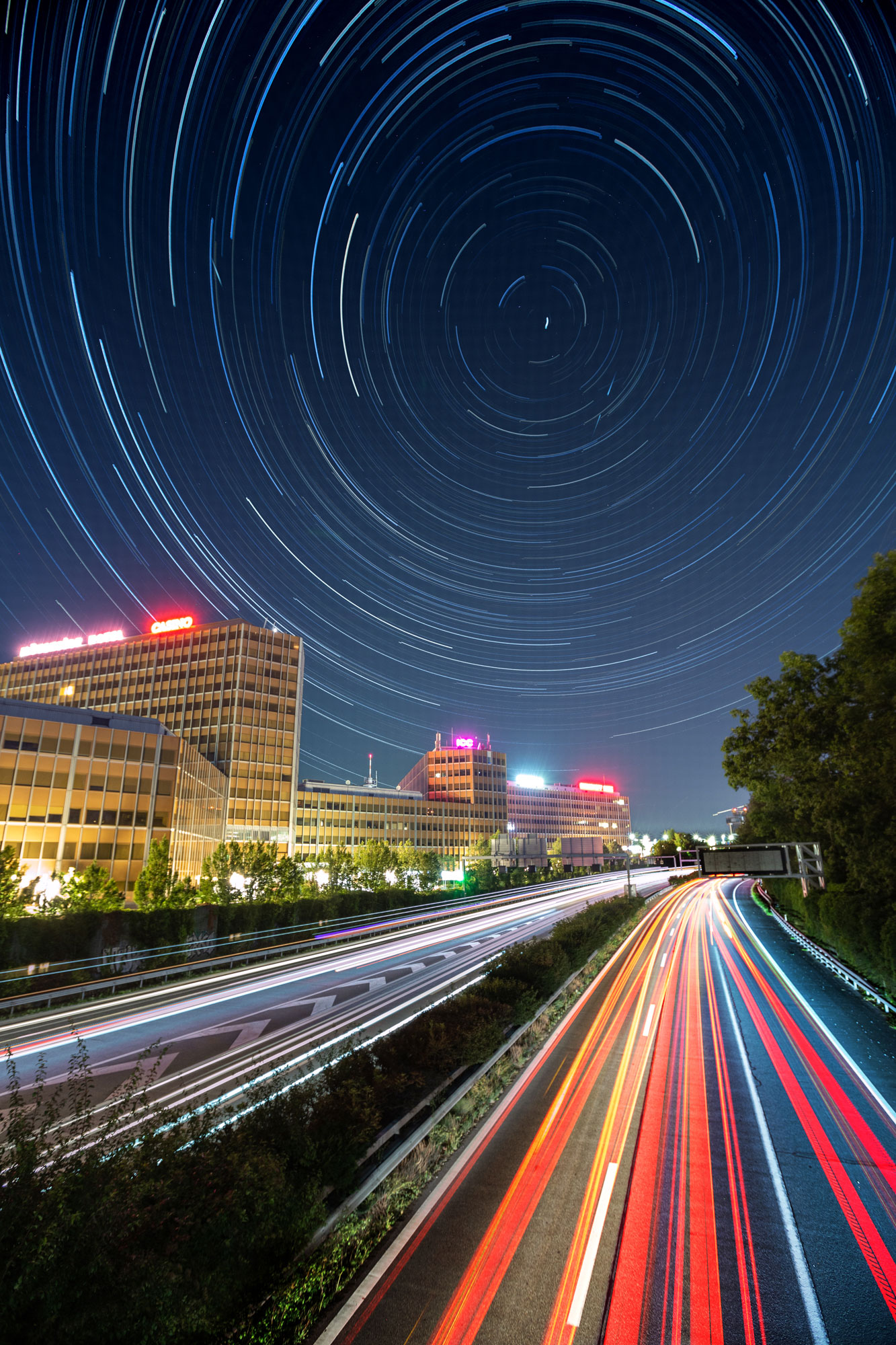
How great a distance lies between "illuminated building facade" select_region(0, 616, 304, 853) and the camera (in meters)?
114

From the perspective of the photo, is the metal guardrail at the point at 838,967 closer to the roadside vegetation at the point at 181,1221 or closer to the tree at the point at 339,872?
the roadside vegetation at the point at 181,1221

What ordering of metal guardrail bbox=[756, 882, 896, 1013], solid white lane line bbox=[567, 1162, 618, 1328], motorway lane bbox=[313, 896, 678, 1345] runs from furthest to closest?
metal guardrail bbox=[756, 882, 896, 1013] < solid white lane line bbox=[567, 1162, 618, 1328] < motorway lane bbox=[313, 896, 678, 1345]

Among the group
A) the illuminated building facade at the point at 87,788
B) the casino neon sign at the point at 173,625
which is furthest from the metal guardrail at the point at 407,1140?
the casino neon sign at the point at 173,625

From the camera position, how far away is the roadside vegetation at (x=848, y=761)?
25.1m

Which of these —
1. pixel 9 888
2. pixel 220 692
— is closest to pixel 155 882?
pixel 9 888

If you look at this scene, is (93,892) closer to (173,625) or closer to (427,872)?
(427,872)

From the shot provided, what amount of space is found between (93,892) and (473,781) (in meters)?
119

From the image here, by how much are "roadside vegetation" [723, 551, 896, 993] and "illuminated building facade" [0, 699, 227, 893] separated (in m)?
44.7

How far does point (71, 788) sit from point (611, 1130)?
47.0 m

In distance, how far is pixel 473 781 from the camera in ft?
490

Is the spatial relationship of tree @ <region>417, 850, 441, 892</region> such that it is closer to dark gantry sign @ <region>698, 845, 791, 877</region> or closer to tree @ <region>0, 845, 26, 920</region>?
dark gantry sign @ <region>698, 845, 791, 877</region>

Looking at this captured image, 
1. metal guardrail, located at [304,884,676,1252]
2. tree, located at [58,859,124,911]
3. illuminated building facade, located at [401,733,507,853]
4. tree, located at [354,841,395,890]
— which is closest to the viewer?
metal guardrail, located at [304,884,676,1252]

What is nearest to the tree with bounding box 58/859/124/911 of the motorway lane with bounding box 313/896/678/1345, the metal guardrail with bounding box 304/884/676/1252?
the metal guardrail with bounding box 304/884/676/1252

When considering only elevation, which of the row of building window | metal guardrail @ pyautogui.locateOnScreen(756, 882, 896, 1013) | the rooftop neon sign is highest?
the rooftop neon sign
